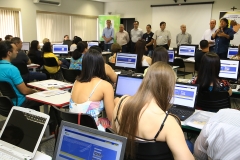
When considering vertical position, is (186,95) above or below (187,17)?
below

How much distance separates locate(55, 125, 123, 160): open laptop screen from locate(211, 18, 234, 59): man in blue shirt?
19.2 ft

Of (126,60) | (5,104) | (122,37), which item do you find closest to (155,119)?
(5,104)

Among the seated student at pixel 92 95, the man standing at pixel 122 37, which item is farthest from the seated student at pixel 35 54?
the seated student at pixel 92 95

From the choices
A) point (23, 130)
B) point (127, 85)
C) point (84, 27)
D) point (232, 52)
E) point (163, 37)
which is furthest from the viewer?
point (84, 27)

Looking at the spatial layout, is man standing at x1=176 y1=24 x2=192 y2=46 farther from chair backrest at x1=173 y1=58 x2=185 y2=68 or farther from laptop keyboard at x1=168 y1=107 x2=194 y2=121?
laptop keyboard at x1=168 y1=107 x2=194 y2=121

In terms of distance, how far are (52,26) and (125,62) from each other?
20.1 ft

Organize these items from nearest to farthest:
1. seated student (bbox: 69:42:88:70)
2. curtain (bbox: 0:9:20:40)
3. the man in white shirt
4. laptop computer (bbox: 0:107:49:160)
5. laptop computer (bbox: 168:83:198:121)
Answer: laptop computer (bbox: 0:107:49:160) → laptop computer (bbox: 168:83:198:121) → seated student (bbox: 69:42:88:70) → the man in white shirt → curtain (bbox: 0:9:20:40)

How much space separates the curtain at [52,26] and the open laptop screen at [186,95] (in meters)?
8.09

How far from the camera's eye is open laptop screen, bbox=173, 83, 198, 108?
2.33 meters

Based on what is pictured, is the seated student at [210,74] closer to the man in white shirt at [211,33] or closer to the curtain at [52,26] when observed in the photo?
the man in white shirt at [211,33]

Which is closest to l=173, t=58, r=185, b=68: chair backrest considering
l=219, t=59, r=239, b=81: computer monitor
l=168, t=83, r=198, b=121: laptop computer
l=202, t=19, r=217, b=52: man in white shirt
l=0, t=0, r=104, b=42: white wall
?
l=202, t=19, r=217, b=52: man in white shirt

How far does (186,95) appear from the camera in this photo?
93.2 inches

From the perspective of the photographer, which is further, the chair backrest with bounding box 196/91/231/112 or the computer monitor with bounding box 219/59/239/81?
the computer monitor with bounding box 219/59/239/81

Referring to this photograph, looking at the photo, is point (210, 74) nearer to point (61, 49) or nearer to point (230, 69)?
point (230, 69)
